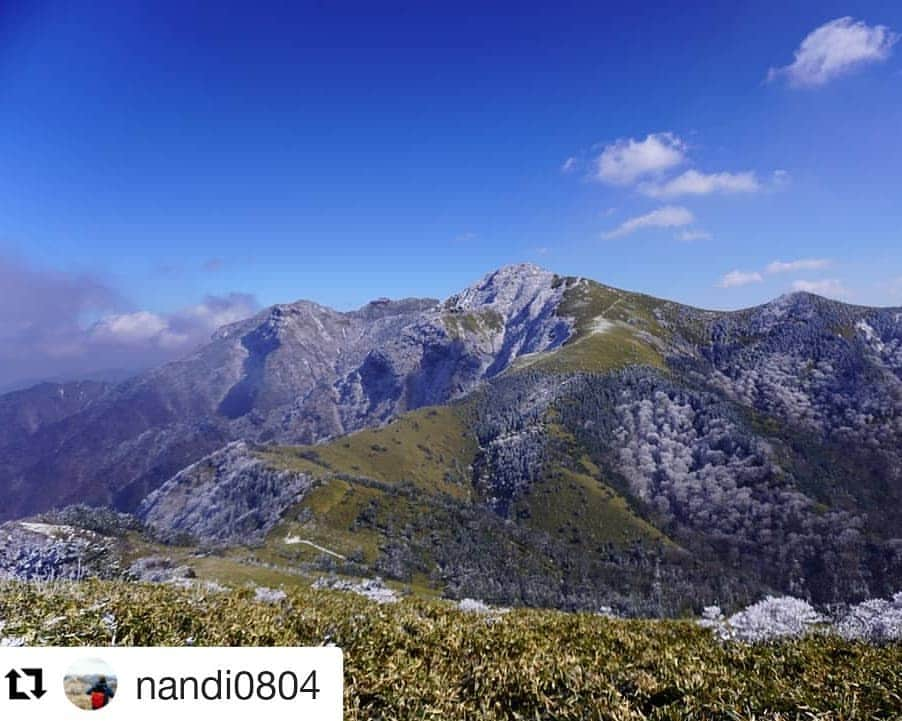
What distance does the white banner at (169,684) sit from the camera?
6062 millimetres

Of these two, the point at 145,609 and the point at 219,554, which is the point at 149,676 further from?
the point at 219,554

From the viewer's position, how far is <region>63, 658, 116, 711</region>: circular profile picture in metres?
6.05

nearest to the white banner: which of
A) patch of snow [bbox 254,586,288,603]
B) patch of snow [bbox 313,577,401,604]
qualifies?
patch of snow [bbox 254,586,288,603]

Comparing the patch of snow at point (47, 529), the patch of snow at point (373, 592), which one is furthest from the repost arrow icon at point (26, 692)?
the patch of snow at point (47, 529)

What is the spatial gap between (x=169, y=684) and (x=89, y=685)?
799 millimetres

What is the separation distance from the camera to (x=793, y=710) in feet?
29.9

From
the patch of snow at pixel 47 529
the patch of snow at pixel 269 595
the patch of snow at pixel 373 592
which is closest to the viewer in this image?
the patch of snow at pixel 269 595

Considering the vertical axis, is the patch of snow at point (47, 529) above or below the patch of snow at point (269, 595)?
below

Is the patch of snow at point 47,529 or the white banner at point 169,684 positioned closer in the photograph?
the white banner at point 169,684

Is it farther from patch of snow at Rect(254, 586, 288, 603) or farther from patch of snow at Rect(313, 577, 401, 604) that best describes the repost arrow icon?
patch of snow at Rect(313, 577, 401, 604)

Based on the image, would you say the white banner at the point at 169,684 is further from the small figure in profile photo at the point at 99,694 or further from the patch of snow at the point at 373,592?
the patch of snow at the point at 373,592

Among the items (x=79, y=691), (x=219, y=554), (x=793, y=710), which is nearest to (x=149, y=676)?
(x=79, y=691)

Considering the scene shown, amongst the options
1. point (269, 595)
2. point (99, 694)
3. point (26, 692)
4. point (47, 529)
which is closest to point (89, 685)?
point (99, 694)

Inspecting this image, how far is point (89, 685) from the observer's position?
19.9 ft
